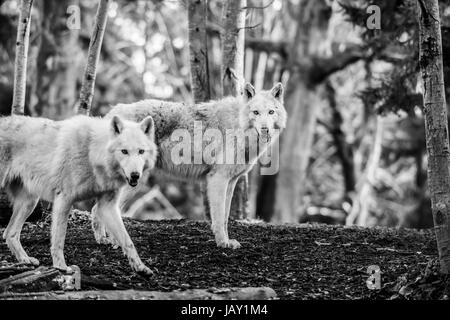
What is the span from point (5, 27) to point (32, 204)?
1490 centimetres

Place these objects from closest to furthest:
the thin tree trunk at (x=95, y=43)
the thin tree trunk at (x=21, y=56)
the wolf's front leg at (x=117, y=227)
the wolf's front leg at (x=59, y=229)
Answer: the wolf's front leg at (x=117, y=227) → the wolf's front leg at (x=59, y=229) → the thin tree trunk at (x=21, y=56) → the thin tree trunk at (x=95, y=43)

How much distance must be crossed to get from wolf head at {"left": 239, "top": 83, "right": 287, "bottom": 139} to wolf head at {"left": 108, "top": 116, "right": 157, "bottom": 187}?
2227 millimetres

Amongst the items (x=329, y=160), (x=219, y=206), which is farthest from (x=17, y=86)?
(x=329, y=160)

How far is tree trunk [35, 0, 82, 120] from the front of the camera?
68.4 ft

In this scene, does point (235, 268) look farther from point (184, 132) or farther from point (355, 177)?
point (355, 177)

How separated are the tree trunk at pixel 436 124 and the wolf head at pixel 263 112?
9.69 ft

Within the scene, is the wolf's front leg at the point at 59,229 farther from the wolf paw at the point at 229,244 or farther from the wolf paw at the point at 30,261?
the wolf paw at the point at 229,244

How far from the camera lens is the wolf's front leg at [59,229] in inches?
289

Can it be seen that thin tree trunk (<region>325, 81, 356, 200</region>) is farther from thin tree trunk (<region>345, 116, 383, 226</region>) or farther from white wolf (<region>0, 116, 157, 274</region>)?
white wolf (<region>0, 116, 157, 274</region>)

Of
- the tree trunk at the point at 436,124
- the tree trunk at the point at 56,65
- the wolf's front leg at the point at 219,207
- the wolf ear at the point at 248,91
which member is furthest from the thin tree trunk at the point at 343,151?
the tree trunk at the point at 436,124

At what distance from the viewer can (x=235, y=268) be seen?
7.87 meters

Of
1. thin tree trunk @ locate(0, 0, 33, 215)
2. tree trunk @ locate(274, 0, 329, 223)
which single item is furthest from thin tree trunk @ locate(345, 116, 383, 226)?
thin tree trunk @ locate(0, 0, 33, 215)

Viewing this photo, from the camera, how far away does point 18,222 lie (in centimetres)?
790

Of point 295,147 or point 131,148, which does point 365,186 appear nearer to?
point 295,147
